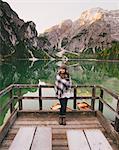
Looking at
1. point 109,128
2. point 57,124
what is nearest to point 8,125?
point 57,124

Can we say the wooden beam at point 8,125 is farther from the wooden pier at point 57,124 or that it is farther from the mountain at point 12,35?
the mountain at point 12,35

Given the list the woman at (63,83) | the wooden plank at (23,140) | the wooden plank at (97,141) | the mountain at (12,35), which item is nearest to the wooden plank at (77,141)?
the wooden plank at (97,141)

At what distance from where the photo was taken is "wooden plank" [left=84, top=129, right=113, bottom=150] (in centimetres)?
487

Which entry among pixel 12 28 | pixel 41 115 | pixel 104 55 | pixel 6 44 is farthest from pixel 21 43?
pixel 41 115

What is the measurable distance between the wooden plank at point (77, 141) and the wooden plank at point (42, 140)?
15.4 inches

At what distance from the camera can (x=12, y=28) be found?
476ft

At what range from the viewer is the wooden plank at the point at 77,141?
4.87m

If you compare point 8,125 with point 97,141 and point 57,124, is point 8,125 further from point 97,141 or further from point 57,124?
point 97,141

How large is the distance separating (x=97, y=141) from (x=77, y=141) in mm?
386

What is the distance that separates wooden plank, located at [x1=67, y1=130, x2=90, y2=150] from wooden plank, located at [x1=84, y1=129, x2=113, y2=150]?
4.0 inches

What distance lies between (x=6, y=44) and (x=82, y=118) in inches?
4882

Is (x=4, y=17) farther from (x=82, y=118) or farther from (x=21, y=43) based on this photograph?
(x=82, y=118)

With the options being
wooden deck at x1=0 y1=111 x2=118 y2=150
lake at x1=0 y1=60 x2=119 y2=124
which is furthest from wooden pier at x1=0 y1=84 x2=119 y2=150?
lake at x1=0 y1=60 x2=119 y2=124

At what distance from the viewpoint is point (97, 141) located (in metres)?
5.21
